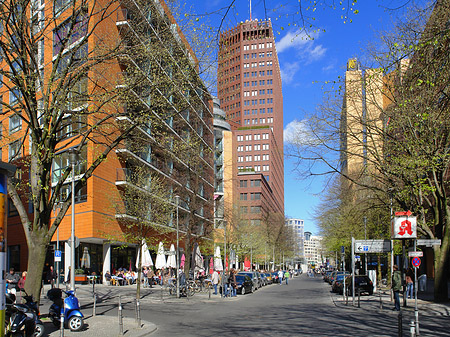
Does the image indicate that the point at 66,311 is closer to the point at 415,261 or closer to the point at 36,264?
the point at 36,264

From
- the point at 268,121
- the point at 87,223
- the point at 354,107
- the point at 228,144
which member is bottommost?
the point at 87,223

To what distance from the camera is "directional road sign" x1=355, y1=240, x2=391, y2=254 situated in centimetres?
2125

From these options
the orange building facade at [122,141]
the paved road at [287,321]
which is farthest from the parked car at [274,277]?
the paved road at [287,321]

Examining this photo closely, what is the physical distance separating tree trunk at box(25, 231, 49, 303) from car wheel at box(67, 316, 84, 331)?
1.33m

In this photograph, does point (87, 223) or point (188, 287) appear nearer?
point (188, 287)

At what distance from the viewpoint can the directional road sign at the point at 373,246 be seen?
837 inches

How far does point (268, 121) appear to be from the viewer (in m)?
142

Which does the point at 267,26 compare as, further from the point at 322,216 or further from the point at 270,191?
the point at 270,191

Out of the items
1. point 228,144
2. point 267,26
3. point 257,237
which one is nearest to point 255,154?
point 228,144

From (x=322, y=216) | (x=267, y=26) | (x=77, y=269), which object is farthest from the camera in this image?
(x=322, y=216)

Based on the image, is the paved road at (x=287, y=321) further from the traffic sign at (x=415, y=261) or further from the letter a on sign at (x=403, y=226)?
the letter a on sign at (x=403, y=226)

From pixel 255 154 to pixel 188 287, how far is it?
4199 inches

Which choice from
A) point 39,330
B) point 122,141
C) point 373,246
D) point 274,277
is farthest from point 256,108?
point 39,330

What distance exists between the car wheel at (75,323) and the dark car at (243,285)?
22.4 m
